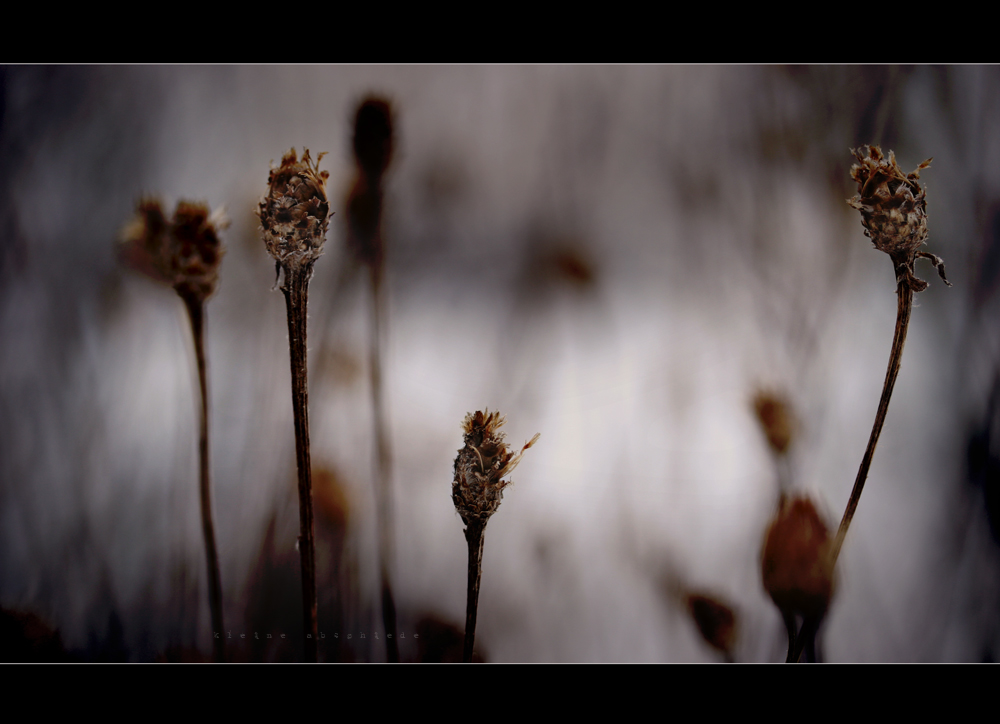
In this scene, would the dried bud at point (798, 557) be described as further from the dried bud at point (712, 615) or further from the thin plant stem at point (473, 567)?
the thin plant stem at point (473, 567)

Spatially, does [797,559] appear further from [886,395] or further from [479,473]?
[479,473]

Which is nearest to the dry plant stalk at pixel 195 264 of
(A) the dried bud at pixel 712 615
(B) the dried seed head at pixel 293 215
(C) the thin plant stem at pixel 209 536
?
(C) the thin plant stem at pixel 209 536

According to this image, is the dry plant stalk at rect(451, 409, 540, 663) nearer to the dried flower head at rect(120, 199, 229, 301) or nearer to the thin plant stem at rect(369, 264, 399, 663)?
the thin plant stem at rect(369, 264, 399, 663)

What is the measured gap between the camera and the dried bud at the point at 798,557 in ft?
2.80

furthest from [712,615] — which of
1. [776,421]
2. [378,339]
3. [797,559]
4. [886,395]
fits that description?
[378,339]

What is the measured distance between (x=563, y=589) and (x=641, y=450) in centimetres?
24

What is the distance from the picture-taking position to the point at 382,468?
86 cm

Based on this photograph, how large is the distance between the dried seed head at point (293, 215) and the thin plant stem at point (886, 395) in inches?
31.1

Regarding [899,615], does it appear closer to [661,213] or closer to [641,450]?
[641,450]

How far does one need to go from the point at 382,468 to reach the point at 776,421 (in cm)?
59

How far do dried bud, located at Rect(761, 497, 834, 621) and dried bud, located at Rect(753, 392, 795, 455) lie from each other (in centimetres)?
8

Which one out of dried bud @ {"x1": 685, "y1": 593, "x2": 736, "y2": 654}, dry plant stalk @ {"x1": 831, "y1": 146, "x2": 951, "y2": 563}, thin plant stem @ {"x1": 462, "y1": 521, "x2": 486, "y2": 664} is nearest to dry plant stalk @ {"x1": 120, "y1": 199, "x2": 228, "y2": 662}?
thin plant stem @ {"x1": 462, "y1": 521, "x2": 486, "y2": 664}

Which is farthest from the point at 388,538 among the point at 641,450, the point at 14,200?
the point at 14,200

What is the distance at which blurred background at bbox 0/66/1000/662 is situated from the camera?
855 millimetres
